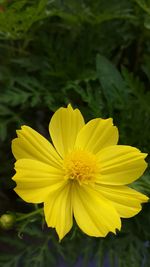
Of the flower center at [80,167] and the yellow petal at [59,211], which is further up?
the flower center at [80,167]

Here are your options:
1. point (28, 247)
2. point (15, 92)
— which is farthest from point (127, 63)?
point (28, 247)

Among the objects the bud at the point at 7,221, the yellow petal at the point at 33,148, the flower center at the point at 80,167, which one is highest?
the yellow petal at the point at 33,148

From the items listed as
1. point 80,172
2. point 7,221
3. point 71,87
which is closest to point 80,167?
point 80,172

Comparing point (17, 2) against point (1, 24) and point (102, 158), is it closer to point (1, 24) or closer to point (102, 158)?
point (1, 24)

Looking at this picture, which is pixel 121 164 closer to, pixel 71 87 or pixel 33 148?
pixel 33 148

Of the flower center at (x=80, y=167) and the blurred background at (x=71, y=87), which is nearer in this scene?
the flower center at (x=80, y=167)

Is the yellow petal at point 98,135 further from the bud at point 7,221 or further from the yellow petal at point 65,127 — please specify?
the bud at point 7,221

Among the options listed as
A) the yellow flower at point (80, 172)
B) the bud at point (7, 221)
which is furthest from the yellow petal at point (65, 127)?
the bud at point (7, 221)

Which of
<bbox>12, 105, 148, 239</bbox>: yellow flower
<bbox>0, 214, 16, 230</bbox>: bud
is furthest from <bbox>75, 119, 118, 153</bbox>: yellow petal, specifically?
<bbox>0, 214, 16, 230</bbox>: bud
